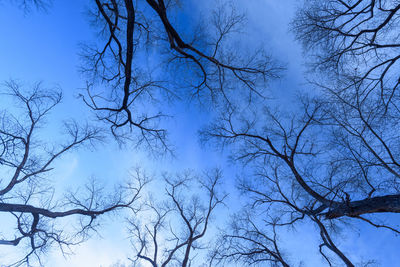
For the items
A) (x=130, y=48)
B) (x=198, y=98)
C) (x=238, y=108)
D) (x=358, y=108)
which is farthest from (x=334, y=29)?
(x=130, y=48)

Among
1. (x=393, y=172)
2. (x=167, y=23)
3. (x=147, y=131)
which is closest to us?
(x=167, y=23)

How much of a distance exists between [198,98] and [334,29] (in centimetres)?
403

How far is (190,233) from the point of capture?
11.7 meters

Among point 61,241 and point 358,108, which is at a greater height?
point 358,108

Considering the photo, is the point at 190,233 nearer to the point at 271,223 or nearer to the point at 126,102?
the point at 271,223

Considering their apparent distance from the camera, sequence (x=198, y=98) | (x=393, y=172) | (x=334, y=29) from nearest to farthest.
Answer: (x=334, y=29)
(x=393, y=172)
(x=198, y=98)

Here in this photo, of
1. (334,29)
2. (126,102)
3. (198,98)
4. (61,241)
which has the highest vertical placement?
(334,29)

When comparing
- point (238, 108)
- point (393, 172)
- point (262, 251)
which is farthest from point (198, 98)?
point (262, 251)

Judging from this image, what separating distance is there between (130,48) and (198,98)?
2494 millimetres

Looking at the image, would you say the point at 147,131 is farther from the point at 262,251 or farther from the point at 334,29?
the point at 262,251

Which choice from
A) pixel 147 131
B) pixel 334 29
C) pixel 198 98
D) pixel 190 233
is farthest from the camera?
pixel 190 233

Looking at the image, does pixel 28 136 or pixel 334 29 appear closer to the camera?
pixel 334 29

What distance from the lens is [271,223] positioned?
877cm

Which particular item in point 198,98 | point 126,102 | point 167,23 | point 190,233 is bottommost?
point 190,233
